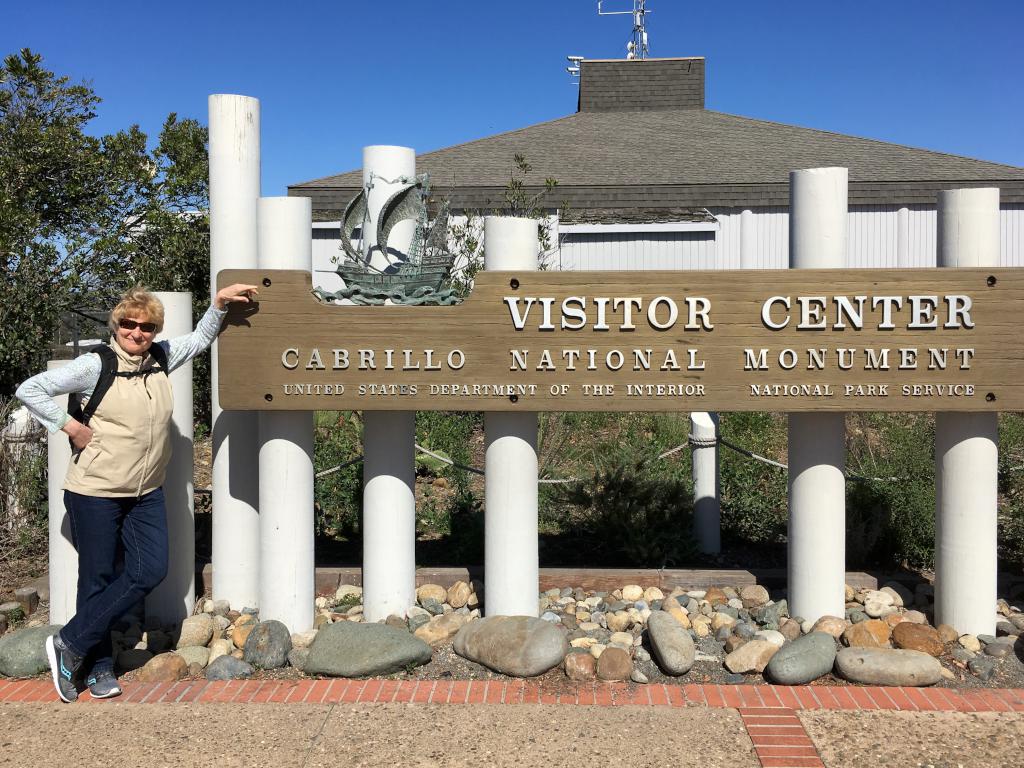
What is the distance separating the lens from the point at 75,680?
469 centimetres

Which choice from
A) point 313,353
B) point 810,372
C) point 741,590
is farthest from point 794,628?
point 313,353

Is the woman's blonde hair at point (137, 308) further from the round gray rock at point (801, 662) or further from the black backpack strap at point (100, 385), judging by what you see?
the round gray rock at point (801, 662)

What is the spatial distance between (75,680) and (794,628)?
3658mm

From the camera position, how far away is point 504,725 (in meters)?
4.18

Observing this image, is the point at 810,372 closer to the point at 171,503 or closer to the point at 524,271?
the point at 524,271

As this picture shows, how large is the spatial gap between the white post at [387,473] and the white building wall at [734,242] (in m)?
7.59

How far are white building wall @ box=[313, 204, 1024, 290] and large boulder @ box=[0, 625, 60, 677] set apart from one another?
8.39 metres

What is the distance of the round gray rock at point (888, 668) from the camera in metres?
4.62

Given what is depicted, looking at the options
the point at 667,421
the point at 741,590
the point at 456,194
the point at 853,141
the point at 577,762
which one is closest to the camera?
the point at 577,762

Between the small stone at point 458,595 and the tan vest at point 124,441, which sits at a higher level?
the tan vest at point 124,441

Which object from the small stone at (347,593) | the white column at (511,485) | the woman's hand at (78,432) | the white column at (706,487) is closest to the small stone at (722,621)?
the white column at (511,485)

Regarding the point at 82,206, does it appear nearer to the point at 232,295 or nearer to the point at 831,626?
the point at 232,295

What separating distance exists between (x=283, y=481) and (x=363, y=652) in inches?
42.1

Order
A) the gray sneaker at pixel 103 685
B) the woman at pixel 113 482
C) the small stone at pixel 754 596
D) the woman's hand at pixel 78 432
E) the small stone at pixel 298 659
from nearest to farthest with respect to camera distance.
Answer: the woman's hand at pixel 78 432 < the woman at pixel 113 482 < the gray sneaker at pixel 103 685 < the small stone at pixel 298 659 < the small stone at pixel 754 596
